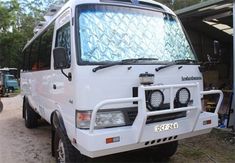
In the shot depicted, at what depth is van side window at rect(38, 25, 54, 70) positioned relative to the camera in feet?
19.4

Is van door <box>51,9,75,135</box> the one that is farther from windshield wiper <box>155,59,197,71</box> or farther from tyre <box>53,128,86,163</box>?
windshield wiper <box>155,59,197,71</box>

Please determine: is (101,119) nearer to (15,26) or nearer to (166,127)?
(166,127)

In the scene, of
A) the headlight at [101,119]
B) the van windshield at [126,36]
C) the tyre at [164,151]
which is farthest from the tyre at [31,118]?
the headlight at [101,119]

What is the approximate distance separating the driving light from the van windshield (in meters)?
0.36

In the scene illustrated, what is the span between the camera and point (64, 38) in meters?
4.91

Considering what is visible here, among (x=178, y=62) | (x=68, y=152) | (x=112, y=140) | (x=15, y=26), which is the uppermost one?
(x=15, y=26)

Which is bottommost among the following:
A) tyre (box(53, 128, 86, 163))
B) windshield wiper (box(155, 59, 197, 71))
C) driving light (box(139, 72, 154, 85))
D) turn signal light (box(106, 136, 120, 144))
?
tyre (box(53, 128, 86, 163))

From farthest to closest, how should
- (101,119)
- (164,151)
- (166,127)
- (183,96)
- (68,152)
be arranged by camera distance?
1. (164,151)
2. (68,152)
3. (183,96)
4. (166,127)
5. (101,119)

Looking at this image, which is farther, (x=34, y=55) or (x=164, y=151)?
(x=34, y=55)

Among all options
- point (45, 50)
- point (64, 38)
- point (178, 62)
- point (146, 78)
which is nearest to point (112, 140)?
point (146, 78)

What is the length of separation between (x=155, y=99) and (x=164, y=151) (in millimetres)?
2029

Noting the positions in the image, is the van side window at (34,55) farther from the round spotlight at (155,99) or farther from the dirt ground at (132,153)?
the round spotlight at (155,99)

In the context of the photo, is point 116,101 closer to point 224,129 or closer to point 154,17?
point 154,17

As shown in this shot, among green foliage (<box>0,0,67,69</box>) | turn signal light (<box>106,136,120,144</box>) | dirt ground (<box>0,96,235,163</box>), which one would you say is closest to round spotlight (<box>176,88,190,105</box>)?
turn signal light (<box>106,136,120,144</box>)
